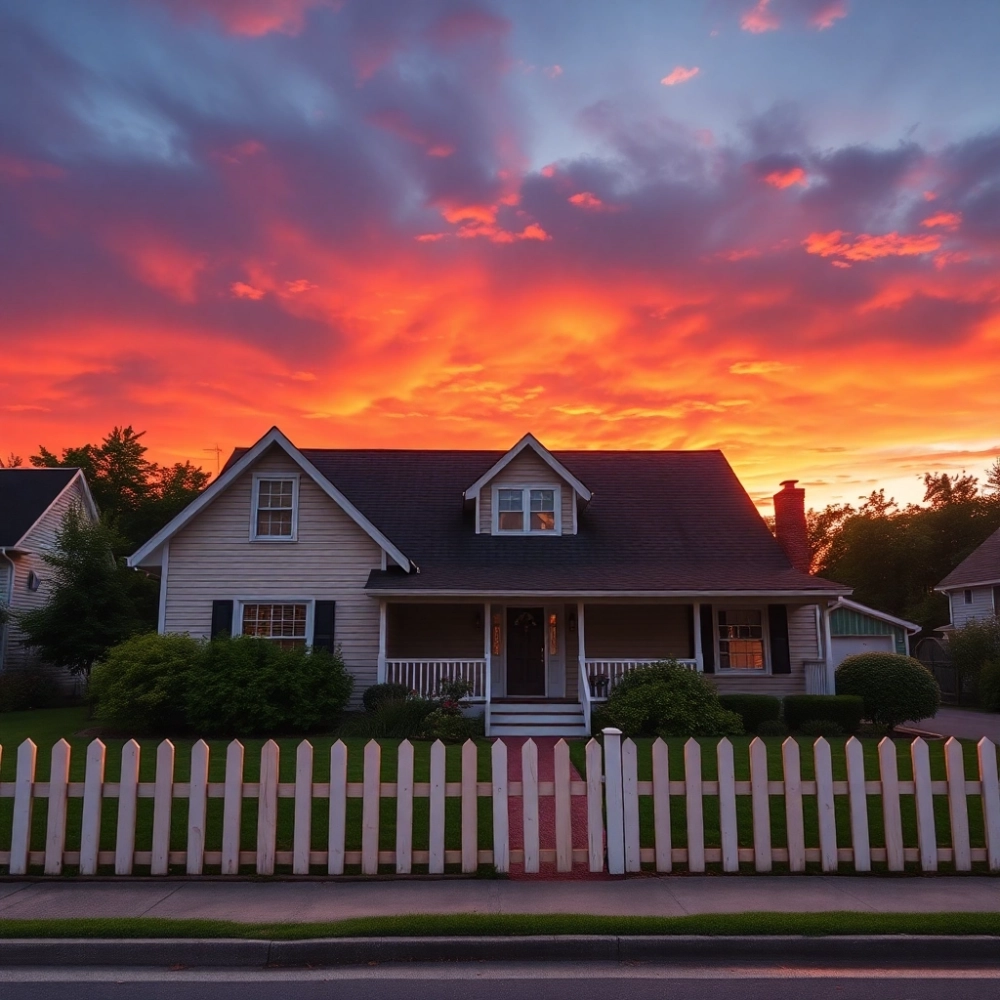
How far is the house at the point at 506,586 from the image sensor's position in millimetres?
18828

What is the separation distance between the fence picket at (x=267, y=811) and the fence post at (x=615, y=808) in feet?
8.96

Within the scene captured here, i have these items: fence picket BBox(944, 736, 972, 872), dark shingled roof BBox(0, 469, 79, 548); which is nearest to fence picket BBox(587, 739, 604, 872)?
fence picket BBox(944, 736, 972, 872)

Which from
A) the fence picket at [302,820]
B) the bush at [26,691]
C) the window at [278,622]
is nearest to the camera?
the fence picket at [302,820]

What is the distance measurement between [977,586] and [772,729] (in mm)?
20429

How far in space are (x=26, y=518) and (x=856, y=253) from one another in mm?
26237

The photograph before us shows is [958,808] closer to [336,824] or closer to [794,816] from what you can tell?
[794,816]

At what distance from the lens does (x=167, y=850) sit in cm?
669

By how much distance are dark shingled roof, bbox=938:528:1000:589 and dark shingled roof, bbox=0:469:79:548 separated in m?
34.6

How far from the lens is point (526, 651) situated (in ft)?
67.6

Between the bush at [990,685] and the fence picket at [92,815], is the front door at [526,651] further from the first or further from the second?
the bush at [990,685]

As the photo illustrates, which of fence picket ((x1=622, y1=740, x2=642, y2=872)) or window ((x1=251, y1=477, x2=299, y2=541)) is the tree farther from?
fence picket ((x1=622, y1=740, x2=642, y2=872))

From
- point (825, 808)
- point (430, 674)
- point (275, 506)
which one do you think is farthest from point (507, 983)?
point (275, 506)

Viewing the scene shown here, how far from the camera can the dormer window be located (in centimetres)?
2178

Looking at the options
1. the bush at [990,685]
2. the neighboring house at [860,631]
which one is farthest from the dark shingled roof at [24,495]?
the bush at [990,685]
